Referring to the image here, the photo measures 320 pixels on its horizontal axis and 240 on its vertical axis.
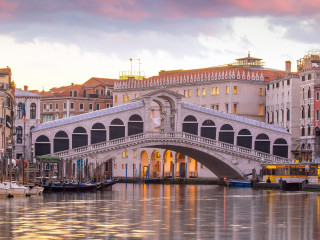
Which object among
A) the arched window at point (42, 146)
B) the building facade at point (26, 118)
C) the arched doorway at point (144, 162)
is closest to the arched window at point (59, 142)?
the arched window at point (42, 146)

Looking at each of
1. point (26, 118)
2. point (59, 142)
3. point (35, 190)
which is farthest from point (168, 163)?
point (35, 190)

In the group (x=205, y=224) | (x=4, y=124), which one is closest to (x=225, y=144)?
(x=4, y=124)

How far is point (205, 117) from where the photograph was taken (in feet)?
250

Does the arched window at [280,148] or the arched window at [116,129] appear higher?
the arched window at [116,129]

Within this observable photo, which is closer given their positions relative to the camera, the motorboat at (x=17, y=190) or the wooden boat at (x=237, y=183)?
the motorboat at (x=17, y=190)

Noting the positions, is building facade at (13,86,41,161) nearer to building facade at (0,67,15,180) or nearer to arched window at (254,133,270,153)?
building facade at (0,67,15,180)

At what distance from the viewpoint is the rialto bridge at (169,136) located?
71625mm

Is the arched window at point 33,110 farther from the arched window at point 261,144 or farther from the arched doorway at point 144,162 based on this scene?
the arched window at point 261,144

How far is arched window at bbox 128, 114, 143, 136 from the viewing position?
74.6 metres

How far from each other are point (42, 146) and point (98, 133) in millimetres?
4444

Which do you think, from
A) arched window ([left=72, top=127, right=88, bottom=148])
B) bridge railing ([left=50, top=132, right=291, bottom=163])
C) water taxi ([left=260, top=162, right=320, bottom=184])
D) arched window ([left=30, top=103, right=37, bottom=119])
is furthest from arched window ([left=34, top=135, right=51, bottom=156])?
water taxi ([left=260, top=162, right=320, bottom=184])

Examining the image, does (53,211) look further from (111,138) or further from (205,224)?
(111,138)

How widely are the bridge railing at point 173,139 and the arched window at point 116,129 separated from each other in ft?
6.91

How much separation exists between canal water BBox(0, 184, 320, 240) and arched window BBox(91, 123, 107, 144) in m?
25.1
